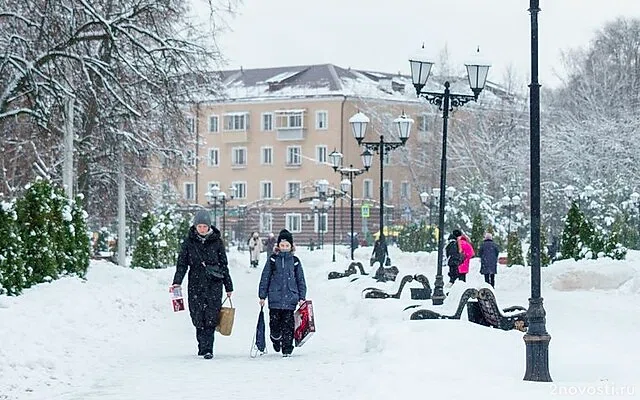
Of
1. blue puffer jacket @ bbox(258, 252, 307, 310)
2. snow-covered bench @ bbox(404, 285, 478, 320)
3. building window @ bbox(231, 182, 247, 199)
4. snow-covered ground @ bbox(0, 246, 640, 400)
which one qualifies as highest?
building window @ bbox(231, 182, 247, 199)

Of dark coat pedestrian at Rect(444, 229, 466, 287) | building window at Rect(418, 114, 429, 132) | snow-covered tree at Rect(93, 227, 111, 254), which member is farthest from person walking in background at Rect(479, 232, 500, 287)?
building window at Rect(418, 114, 429, 132)

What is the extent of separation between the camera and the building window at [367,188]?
8912 cm

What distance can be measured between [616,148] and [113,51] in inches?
1496

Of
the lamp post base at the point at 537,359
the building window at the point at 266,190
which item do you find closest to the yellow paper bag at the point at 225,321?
the lamp post base at the point at 537,359

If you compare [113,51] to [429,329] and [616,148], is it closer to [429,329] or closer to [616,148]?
[429,329]

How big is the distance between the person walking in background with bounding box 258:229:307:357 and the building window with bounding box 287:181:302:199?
74.7 metres

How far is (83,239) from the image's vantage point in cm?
2583

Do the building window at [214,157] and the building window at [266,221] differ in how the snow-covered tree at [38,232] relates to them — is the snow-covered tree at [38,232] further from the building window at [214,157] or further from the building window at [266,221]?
the building window at [214,157]

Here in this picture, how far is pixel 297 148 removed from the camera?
90938 mm

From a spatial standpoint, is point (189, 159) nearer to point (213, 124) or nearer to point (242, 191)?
point (242, 191)

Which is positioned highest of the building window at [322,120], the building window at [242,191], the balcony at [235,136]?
the building window at [322,120]

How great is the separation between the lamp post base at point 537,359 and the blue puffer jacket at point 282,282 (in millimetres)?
4015

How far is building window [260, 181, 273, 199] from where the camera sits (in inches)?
3622

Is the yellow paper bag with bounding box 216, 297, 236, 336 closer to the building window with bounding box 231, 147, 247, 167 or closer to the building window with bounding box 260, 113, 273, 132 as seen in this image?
the building window with bounding box 260, 113, 273, 132
